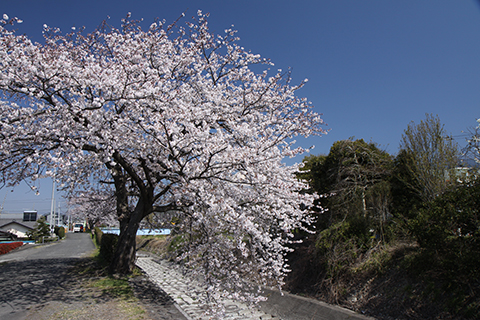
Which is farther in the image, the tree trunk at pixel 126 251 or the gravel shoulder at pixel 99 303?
the tree trunk at pixel 126 251

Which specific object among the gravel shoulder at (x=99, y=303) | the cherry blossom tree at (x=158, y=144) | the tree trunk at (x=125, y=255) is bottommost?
the gravel shoulder at (x=99, y=303)

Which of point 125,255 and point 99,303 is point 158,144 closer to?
point 99,303

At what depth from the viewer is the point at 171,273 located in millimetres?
12867

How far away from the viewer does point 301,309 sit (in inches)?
274

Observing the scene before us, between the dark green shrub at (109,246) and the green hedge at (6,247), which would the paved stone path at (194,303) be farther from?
the green hedge at (6,247)

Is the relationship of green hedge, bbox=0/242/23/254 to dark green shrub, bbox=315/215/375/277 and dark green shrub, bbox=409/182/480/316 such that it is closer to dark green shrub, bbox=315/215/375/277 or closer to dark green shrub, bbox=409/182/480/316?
dark green shrub, bbox=315/215/375/277

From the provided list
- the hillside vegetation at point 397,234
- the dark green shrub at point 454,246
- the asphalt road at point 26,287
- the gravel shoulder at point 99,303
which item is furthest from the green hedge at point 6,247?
the dark green shrub at point 454,246

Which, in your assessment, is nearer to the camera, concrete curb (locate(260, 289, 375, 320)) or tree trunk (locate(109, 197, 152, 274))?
concrete curb (locate(260, 289, 375, 320))

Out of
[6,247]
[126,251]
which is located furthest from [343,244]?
[6,247]

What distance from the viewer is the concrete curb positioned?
609 centimetres

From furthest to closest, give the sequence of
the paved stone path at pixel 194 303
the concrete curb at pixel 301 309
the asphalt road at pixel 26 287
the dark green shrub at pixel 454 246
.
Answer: the paved stone path at pixel 194 303
the asphalt road at pixel 26 287
the concrete curb at pixel 301 309
the dark green shrub at pixel 454 246

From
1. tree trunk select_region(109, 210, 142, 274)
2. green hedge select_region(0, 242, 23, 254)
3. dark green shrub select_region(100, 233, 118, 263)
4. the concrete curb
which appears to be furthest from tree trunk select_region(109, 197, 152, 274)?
green hedge select_region(0, 242, 23, 254)

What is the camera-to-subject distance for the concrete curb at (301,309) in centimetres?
609

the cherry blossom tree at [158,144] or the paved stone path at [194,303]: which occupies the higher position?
the cherry blossom tree at [158,144]
